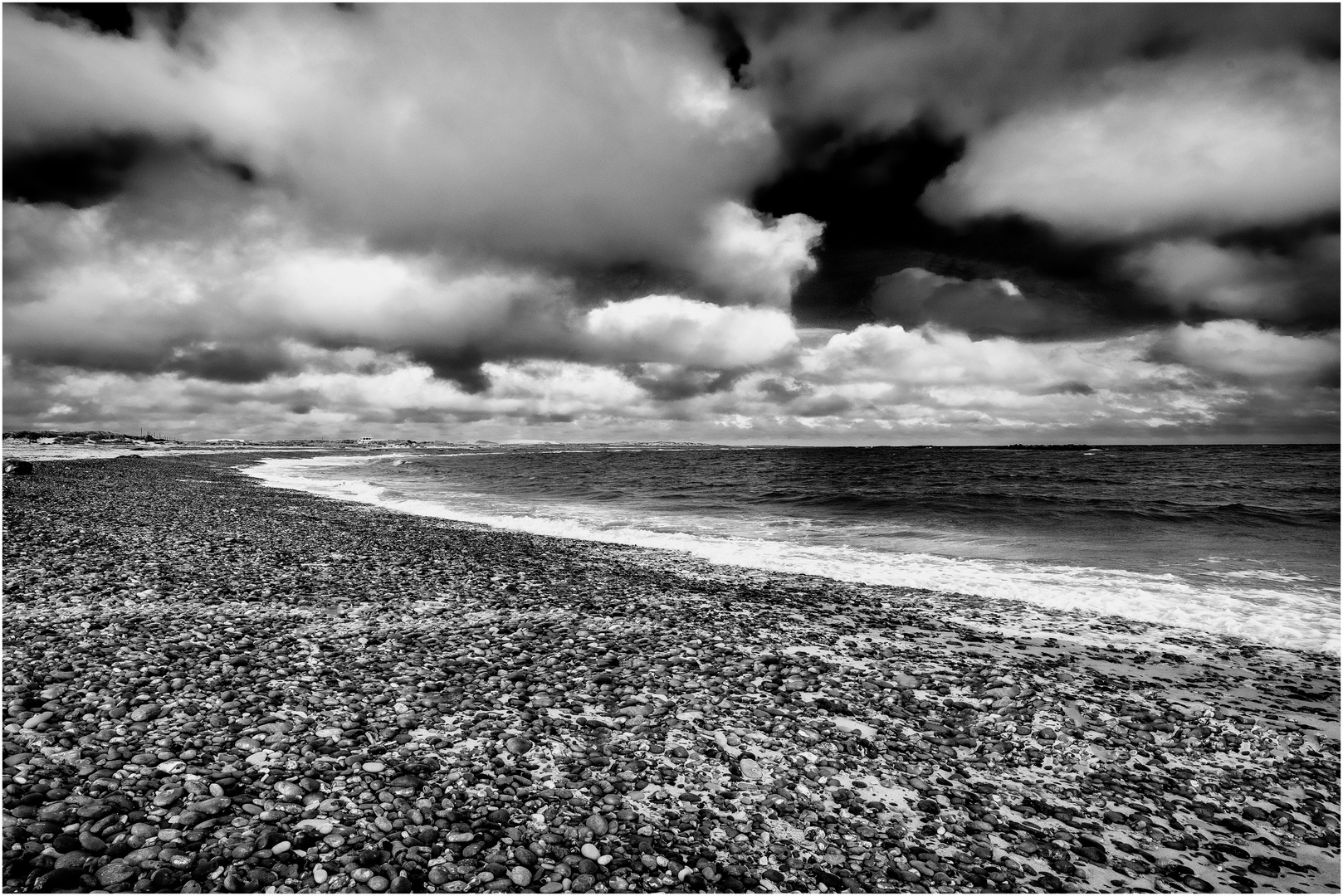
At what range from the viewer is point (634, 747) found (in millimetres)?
6902

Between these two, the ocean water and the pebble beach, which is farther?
the ocean water

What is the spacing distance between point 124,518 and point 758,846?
2756 centimetres

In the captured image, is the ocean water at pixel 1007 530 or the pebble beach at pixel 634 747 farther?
the ocean water at pixel 1007 530

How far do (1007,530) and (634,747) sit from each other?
2757 cm

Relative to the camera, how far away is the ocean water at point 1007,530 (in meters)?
15.7

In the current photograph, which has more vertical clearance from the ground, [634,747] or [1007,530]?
[634,747]

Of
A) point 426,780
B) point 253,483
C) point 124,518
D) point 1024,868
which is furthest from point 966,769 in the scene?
point 253,483

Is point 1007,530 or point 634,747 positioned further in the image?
point 1007,530

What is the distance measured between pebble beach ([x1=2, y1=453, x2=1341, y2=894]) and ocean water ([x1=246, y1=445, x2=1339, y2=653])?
4.40 metres

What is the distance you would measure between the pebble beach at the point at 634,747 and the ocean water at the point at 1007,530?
14.4ft

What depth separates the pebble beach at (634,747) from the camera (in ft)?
16.6

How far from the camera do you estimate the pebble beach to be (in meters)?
5.05

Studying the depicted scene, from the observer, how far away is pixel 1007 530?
2908 centimetres

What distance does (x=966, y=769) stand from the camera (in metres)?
6.71
